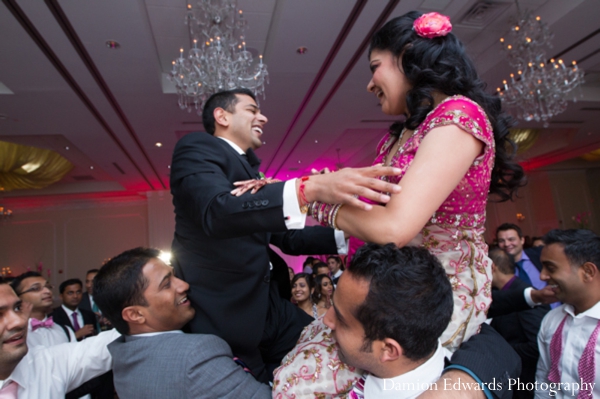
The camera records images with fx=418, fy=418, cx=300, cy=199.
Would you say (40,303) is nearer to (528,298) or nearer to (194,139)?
(194,139)

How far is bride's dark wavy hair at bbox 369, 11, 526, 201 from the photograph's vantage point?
1.28 meters

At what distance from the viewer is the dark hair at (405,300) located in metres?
0.98

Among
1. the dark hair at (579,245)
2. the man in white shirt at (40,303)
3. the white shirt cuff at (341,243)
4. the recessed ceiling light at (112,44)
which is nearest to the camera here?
the white shirt cuff at (341,243)

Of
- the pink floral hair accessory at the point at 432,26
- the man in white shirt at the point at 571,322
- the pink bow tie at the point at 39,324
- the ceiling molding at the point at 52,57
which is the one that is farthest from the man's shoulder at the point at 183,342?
the ceiling molding at the point at 52,57

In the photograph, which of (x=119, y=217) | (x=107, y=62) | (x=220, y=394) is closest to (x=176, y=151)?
(x=220, y=394)

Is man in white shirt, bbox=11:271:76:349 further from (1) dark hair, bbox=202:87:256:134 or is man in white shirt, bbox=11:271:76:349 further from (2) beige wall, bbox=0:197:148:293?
(2) beige wall, bbox=0:197:148:293

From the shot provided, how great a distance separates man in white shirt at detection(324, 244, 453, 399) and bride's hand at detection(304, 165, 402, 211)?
140mm

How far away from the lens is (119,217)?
46.1 ft

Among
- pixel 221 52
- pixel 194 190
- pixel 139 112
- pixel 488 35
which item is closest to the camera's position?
pixel 194 190

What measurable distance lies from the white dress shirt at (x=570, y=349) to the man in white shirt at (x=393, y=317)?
1.26 meters

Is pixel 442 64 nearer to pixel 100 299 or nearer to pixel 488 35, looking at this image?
pixel 100 299

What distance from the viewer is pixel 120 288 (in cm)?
161

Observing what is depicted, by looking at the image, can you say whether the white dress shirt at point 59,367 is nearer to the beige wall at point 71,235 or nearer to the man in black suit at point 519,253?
the man in black suit at point 519,253

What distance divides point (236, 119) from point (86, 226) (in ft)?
45.1
